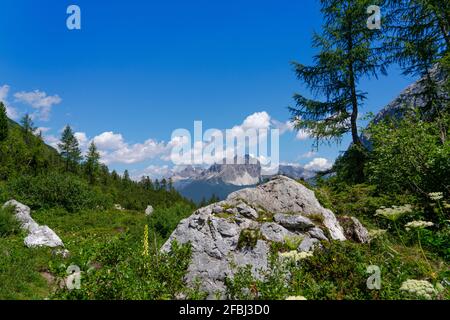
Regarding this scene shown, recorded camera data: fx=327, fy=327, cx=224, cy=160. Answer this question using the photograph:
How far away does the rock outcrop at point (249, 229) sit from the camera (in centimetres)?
582

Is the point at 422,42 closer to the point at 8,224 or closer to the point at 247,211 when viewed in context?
the point at 247,211

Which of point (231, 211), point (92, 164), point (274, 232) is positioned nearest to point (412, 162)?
point (274, 232)

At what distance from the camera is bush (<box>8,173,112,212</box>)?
33.2 m

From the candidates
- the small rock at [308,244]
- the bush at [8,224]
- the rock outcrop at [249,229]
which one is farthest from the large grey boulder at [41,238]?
the small rock at [308,244]

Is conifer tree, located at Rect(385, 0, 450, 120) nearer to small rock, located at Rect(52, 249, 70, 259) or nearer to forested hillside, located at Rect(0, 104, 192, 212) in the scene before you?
small rock, located at Rect(52, 249, 70, 259)

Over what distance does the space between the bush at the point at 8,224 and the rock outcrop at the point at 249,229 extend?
48.3 feet

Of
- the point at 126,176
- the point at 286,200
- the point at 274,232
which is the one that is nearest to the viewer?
the point at 274,232

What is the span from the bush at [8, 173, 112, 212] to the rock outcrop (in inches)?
1252

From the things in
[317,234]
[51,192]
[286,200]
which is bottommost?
[317,234]

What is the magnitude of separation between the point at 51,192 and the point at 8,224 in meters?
17.9

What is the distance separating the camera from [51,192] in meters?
34.1

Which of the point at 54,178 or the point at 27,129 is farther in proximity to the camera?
the point at 27,129

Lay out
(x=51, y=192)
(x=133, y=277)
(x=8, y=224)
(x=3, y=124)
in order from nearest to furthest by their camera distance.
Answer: (x=133, y=277) < (x=8, y=224) < (x=51, y=192) < (x=3, y=124)

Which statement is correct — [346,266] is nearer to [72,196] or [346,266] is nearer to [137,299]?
[137,299]
